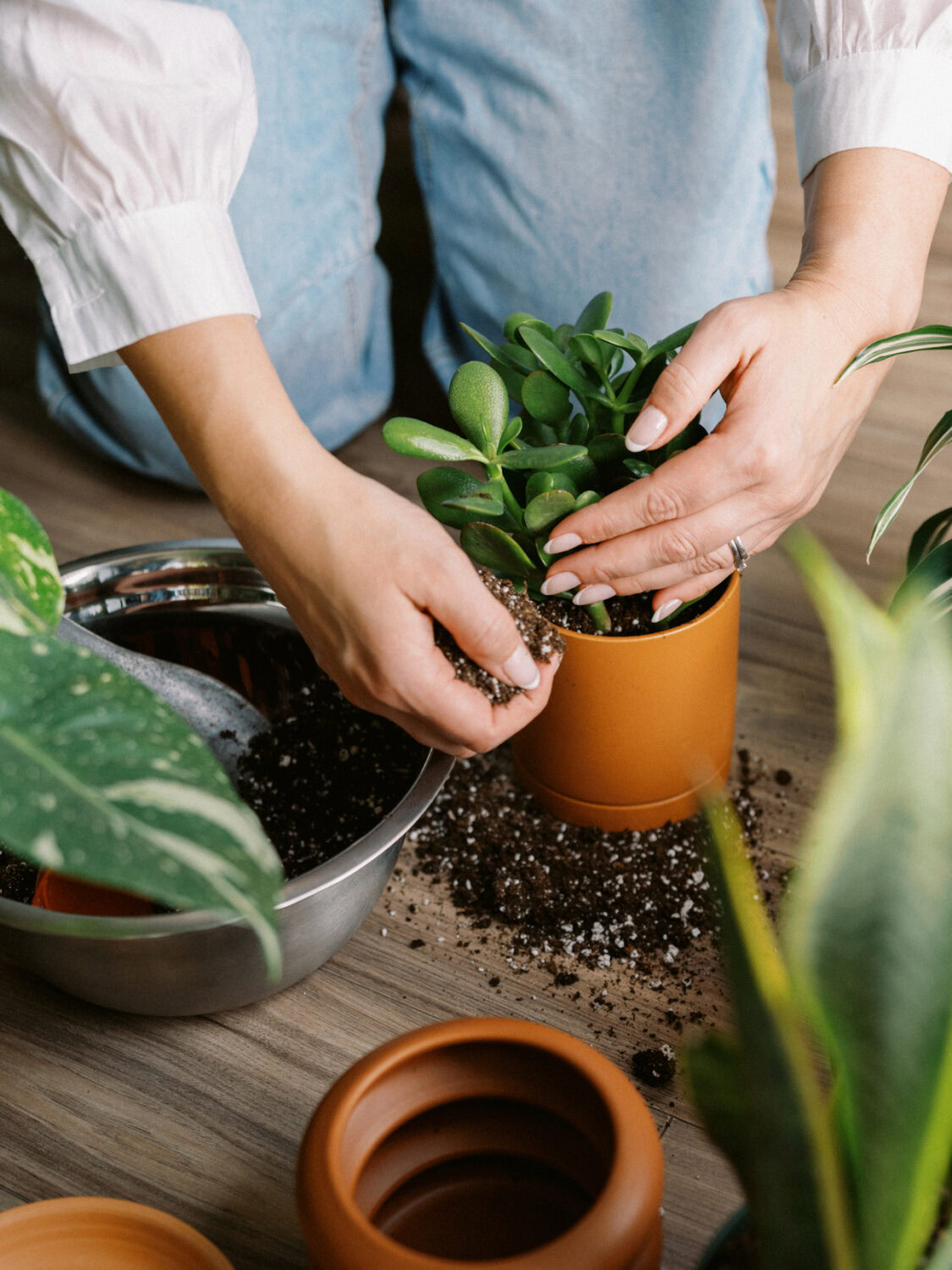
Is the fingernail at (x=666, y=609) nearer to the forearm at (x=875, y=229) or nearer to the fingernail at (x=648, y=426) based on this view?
the fingernail at (x=648, y=426)

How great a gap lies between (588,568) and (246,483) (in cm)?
20

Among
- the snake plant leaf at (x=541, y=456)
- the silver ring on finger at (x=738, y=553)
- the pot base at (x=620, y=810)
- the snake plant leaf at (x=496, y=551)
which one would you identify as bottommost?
the pot base at (x=620, y=810)

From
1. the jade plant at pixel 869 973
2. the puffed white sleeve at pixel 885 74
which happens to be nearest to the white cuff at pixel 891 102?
the puffed white sleeve at pixel 885 74

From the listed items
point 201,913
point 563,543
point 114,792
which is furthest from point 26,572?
point 563,543

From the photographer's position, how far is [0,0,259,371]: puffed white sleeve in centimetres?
66

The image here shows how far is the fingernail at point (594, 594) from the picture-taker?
0.64 meters

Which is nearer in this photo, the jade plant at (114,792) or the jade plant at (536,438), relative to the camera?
the jade plant at (114,792)

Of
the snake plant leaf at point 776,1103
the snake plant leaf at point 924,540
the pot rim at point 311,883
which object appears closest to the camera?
the snake plant leaf at point 776,1103

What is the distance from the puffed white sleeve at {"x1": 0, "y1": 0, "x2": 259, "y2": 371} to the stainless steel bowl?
17cm

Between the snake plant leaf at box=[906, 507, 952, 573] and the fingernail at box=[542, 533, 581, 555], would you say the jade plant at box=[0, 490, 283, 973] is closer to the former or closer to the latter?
the fingernail at box=[542, 533, 581, 555]

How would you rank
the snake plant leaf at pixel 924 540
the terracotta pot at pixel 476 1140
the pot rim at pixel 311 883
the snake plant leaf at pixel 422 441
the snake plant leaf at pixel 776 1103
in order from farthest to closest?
the snake plant leaf at pixel 924 540, the snake plant leaf at pixel 422 441, the pot rim at pixel 311 883, the terracotta pot at pixel 476 1140, the snake plant leaf at pixel 776 1103

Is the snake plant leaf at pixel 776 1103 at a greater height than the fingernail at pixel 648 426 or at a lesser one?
greater

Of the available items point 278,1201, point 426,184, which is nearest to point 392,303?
point 426,184

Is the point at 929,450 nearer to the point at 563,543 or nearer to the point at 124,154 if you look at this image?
the point at 563,543
